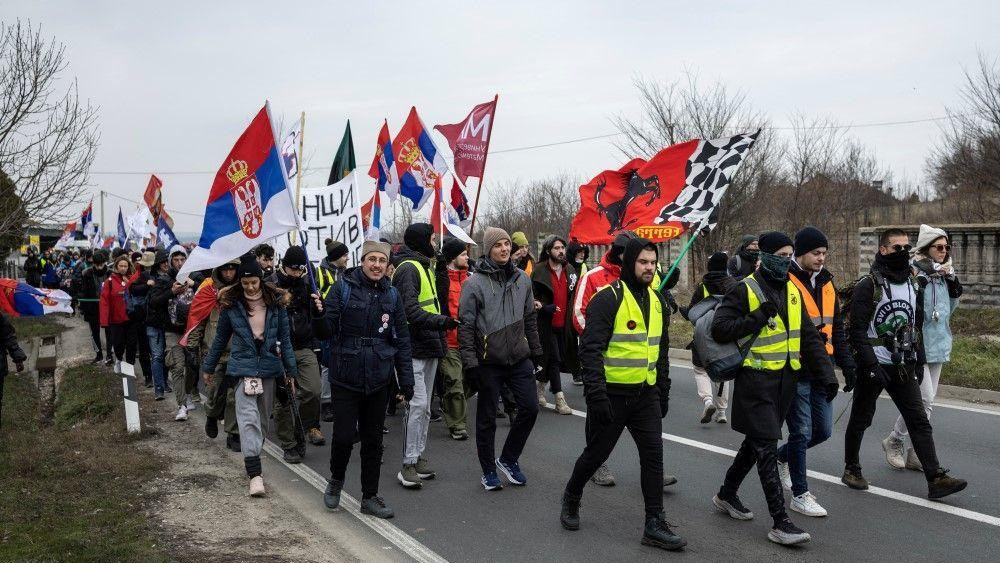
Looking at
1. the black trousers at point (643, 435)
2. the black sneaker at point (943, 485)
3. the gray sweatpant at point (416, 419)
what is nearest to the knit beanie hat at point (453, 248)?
the gray sweatpant at point (416, 419)

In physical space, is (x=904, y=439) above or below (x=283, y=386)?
below

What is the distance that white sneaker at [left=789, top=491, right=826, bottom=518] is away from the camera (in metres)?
5.70

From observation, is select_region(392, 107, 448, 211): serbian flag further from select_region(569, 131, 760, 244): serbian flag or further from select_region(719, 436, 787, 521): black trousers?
select_region(719, 436, 787, 521): black trousers

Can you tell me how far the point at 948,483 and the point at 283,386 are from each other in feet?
16.3

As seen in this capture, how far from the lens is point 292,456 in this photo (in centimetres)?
754

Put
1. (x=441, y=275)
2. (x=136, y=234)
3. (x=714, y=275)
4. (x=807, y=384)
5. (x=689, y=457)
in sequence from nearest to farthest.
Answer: (x=807, y=384) → (x=714, y=275) → (x=689, y=457) → (x=441, y=275) → (x=136, y=234)

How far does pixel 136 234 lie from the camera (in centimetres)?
2275

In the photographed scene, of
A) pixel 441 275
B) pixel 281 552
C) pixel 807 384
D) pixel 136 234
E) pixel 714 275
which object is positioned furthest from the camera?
pixel 136 234

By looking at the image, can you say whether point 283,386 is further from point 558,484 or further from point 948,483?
point 948,483

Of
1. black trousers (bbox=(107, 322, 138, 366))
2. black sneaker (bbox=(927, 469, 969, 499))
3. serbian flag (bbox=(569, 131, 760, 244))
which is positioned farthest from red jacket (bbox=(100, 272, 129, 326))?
black sneaker (bbox=(927, 469, 969, 499))

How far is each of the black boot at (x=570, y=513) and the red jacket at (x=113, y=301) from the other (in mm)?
8380

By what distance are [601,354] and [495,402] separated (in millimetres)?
1564

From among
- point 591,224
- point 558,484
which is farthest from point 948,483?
point 591,224

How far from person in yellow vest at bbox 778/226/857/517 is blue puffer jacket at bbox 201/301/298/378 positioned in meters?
3.81
